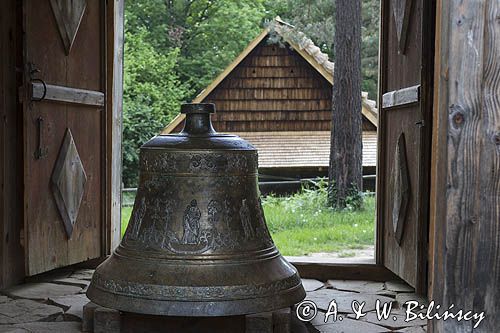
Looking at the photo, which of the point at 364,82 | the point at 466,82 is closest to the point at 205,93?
the point at 364,82

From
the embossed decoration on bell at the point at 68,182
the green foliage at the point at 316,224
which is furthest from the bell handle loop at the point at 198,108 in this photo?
the green foliage at the point at 316,224

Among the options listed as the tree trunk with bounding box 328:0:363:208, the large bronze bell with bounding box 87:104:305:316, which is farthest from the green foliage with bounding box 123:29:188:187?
the large bronze bell with bounding box 87:104:305:316

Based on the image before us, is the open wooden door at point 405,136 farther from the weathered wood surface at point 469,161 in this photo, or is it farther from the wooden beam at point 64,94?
the wooden beam at point 64,94

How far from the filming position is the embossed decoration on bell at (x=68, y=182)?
17.2ft

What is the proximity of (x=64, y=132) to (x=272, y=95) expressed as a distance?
40.6 ft

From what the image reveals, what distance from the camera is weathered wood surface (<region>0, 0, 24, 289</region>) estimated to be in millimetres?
5031

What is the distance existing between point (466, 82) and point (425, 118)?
200 centimetres

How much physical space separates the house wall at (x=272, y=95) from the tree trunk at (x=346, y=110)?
16.8 ft

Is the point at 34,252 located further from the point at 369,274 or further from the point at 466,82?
the point at 466,82

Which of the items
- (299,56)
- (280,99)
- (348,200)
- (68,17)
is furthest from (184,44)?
(68,17)

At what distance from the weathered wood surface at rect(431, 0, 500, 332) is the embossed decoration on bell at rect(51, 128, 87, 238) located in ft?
10.6

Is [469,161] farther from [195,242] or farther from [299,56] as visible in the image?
[299,56]

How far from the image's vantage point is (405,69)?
511 cm

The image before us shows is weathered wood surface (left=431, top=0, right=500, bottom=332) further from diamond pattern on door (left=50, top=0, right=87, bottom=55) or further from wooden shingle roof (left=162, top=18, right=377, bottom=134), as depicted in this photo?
wooden shingle roof (left=162, top=18, right=377, bottom=134)
